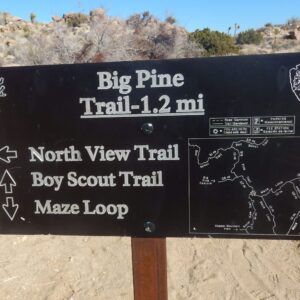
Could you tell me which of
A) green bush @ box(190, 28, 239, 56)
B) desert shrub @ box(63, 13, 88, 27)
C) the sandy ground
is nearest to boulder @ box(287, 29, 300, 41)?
green bush @ box(190, 28, 239, 56)

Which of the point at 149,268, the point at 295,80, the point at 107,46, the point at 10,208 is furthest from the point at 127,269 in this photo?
the point at 107,46

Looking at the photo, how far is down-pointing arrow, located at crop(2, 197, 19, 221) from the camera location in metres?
1.84

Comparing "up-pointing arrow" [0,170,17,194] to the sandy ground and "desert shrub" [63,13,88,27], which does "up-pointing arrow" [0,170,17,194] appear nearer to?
the sandy ground

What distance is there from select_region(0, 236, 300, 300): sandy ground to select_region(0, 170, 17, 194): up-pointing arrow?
1528 mm

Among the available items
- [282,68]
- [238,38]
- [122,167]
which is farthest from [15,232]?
[238,38]

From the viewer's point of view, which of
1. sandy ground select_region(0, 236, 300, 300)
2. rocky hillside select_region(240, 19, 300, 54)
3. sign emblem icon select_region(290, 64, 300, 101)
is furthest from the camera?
rocky hillside select_region(240, 19, 300, 54)

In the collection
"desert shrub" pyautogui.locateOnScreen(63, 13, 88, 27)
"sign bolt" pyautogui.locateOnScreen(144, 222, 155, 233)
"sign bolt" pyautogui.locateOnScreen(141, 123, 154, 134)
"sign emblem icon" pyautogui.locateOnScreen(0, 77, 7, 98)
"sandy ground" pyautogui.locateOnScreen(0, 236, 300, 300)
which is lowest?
"sandy ground" pyautogui.locateOnScreen(0, 236, 300, 300)

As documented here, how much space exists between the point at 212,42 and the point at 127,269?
14.9m

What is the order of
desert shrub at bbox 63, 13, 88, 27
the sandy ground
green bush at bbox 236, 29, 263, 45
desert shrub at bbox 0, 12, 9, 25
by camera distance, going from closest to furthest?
the sandy ground
green bush at bbox 236, 29, 263, 45
desert shrub at bbox 63, 13, 88, 27
desert shrub at bbox 0, 12, 9, 25

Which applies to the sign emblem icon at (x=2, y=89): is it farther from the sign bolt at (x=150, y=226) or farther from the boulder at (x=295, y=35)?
the boulder at (x=295, y=35)

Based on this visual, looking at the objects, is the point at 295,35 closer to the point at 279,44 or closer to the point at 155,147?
the point at 279,44

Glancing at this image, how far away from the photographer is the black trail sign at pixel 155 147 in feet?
5.30

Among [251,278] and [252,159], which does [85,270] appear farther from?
[252,159]

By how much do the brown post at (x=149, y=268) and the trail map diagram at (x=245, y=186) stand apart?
0.68ft
